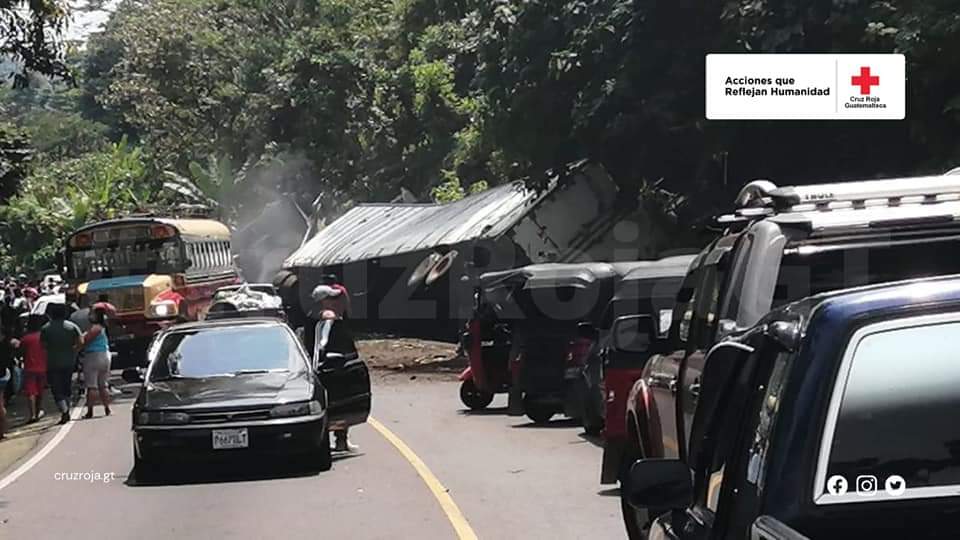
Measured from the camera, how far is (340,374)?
16.7m

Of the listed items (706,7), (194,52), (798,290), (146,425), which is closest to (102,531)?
(146,425)

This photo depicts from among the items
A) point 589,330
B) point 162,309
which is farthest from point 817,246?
point 162,309

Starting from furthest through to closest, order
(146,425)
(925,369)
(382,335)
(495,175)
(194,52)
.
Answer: (194,52) → (495,175) → (382,335) → (146,425) → (925,369)

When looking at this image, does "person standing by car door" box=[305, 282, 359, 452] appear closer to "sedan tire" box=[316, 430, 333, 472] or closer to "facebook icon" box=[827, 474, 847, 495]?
"sedan tire" box=[316, 430, 333, 472]

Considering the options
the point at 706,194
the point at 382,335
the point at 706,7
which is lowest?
the point at 382,335

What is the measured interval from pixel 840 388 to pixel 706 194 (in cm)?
2496

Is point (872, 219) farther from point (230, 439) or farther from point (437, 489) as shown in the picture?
point (230, 439)

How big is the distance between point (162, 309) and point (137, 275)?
71.4 inches

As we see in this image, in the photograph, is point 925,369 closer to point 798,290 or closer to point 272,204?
point 798,290

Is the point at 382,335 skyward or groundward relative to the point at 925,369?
groundward

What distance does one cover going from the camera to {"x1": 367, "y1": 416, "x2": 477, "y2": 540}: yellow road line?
1188cm

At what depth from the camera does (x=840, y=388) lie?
13.0ft

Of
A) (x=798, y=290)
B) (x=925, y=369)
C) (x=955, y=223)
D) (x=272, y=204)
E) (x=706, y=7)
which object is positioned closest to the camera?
(x=925, y=369)

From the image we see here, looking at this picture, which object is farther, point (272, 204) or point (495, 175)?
point (272, 204)
